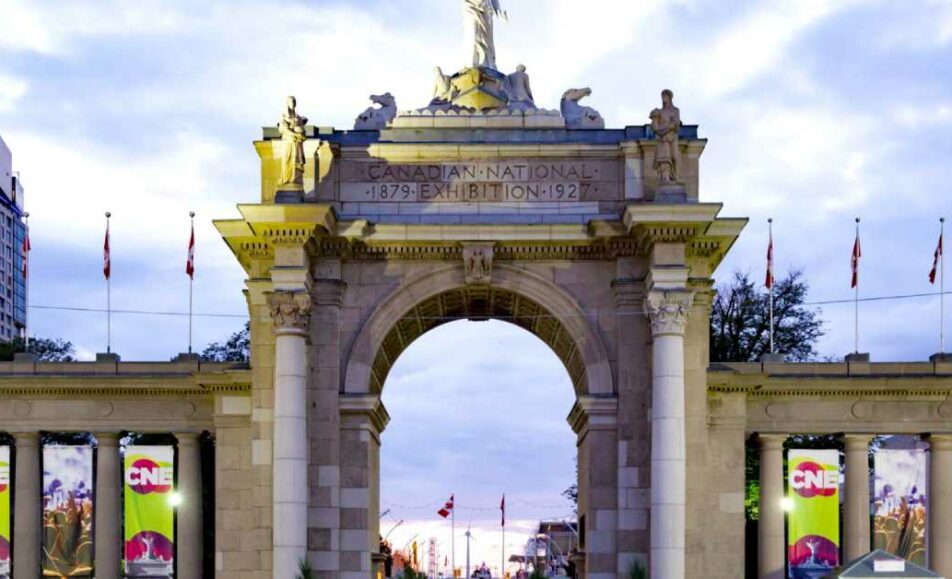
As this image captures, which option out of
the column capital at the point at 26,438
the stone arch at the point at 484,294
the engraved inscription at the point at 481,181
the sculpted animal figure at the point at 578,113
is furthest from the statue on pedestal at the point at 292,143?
the column capital at the point at 26,438

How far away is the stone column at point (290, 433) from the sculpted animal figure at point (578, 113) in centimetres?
912

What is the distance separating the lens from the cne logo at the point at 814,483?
48.2 metres

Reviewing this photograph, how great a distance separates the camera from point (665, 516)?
138ft

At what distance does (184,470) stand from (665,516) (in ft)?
50.7

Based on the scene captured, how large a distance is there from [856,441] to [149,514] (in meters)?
20.9

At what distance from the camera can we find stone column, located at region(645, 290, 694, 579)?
42062 mm

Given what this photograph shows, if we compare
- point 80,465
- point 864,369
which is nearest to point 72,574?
point 80,465

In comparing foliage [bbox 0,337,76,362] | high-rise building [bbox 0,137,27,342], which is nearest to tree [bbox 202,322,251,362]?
foliage [bbox 0,337,76,362]

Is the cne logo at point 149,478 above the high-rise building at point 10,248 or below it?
below

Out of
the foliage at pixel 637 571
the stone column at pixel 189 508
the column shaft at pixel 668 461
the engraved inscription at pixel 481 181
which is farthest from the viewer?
the stone column at pixel 189 508

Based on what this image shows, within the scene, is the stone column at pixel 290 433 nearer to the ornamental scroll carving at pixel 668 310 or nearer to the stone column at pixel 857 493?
the ornamental scroll carving at pixel 668 310

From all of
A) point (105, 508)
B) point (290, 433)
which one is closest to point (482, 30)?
point (290, 433)

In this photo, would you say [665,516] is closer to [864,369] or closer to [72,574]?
[864,369]

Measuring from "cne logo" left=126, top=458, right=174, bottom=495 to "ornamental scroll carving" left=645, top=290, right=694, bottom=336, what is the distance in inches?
615
